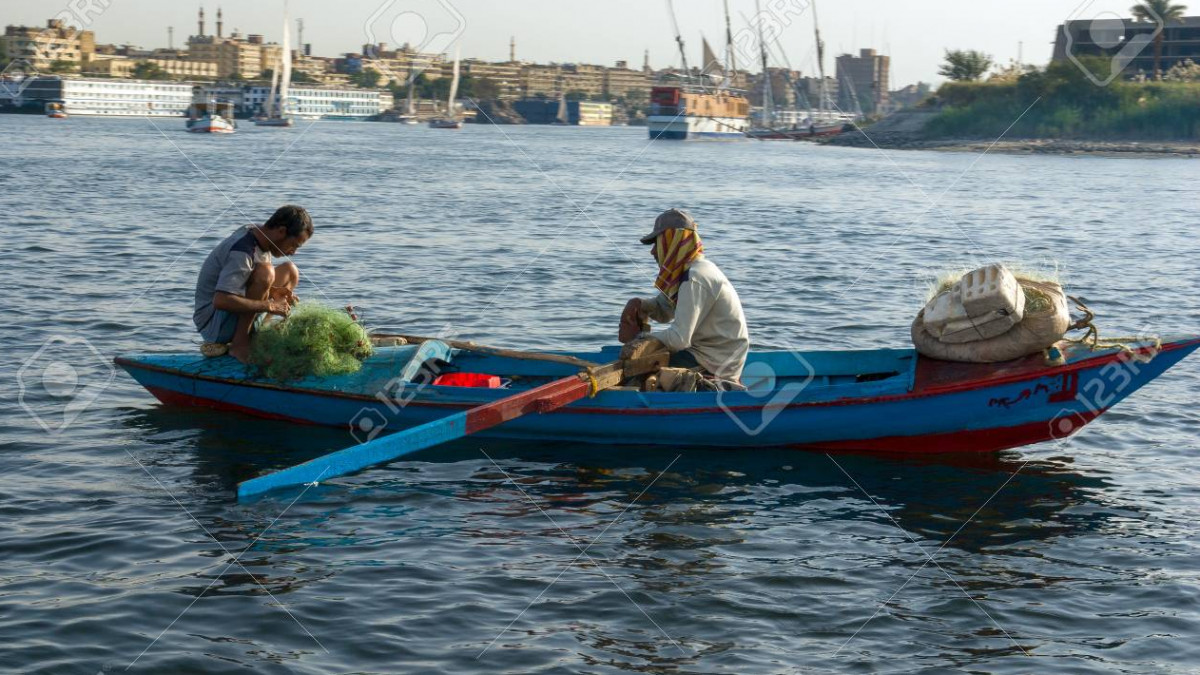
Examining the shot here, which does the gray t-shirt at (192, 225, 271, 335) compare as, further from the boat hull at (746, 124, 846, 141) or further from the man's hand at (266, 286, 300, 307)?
the boat hull at (746, 124, 846, 141)

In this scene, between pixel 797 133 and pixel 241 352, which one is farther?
pixel 797 133

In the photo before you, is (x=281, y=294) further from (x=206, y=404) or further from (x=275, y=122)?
(x=275, y=122)

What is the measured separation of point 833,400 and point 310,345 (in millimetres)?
3912

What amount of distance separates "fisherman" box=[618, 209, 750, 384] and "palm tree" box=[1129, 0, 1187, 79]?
86342 millimetres

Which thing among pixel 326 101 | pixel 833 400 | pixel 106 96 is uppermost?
pixel 326 101

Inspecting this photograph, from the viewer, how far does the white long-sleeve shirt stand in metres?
8.80

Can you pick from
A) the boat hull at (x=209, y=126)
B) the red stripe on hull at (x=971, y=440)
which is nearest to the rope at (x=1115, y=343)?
the red stripe on hull at (x=971, y=440)

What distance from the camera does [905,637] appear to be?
6625 millimetres

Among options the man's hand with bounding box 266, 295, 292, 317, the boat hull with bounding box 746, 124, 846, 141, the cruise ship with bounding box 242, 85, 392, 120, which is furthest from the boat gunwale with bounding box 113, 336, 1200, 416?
the cruise ship with bounding box 242, 85, 392, 120

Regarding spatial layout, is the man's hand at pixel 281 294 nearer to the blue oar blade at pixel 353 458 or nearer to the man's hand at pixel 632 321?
the blue oar blade at pixel 353 458

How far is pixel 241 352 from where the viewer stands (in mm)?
9875

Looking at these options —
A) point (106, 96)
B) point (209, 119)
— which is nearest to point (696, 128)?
point (209, 119)

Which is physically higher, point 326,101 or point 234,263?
point 326,101

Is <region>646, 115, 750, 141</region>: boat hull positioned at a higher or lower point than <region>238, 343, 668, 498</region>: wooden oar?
higher
